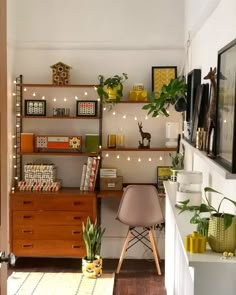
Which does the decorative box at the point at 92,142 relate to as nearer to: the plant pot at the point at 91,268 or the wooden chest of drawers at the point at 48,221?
the wooden chest of drawers at the point at 48,221

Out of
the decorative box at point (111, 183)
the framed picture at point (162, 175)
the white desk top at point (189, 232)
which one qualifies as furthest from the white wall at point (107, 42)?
the white desk top at point (189, 232)

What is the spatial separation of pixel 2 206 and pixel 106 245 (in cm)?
335

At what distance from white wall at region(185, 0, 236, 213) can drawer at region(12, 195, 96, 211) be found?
1259 mm

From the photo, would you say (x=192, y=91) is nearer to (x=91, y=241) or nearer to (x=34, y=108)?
(x=91, y=241)

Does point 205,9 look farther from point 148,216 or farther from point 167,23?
point 148,216

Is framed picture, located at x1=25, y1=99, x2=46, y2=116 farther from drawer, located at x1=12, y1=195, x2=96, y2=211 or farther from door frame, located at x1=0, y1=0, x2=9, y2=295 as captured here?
door frame, located at x1=0, y1=0, x2=9, y2=295

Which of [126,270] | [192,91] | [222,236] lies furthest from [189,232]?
[126,270]

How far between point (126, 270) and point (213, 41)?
264cm

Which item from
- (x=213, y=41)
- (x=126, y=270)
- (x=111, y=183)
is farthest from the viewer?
(x=111, y=183)

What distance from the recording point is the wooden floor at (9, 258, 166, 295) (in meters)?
4.35

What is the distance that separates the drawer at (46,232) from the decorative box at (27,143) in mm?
823

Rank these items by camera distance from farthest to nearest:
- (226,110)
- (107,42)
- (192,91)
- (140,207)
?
(107,42) → (140,207) → (192,91) → (226,110)

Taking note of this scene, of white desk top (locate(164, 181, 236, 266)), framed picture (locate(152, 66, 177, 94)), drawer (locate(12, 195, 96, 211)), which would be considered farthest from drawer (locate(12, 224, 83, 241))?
framed picture (locate(152, 66, 177, 94))

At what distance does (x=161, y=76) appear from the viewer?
5172 mm
